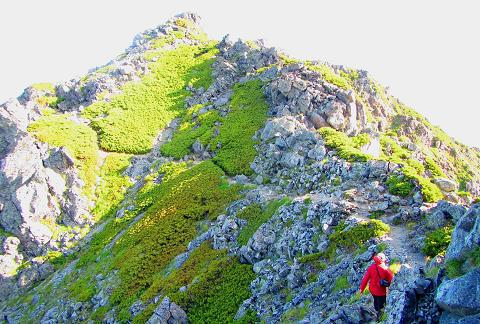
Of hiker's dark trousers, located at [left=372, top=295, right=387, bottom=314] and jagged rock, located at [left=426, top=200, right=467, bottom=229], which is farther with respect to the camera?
jagged rock, located at [left=426, top=200, right=467, bottom=229]

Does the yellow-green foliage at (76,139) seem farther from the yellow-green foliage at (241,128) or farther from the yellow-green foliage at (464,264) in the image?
the yellow-green foliage at (464,264)

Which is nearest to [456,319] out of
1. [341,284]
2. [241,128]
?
[341,284]

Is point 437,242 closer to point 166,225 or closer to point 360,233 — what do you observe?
point 360,233

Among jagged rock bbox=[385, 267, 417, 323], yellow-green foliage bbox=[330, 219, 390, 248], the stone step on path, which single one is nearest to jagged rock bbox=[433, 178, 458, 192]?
the stone step on path

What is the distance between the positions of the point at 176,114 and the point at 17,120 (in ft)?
75.4

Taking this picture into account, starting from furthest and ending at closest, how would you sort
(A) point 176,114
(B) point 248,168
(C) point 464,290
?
(A) point 176,114
(B) point 248,168
(C) point 464,290

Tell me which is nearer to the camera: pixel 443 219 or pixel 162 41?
pixel 443 219

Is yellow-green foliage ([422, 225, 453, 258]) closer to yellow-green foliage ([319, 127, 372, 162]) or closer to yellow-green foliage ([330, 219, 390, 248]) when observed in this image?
yellow-green foliage ([330, 219, 390, 248])

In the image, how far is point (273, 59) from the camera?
223 feet

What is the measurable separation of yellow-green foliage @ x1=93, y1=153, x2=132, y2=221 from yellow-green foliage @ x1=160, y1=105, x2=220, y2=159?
6.28 meters

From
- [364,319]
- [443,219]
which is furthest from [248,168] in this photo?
[364,319]

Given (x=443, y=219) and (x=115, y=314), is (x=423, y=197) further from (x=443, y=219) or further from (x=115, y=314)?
(x=115, y=314)

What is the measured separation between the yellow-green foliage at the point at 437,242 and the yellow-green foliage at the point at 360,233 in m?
2.67

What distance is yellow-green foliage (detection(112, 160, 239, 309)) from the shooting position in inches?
1394
